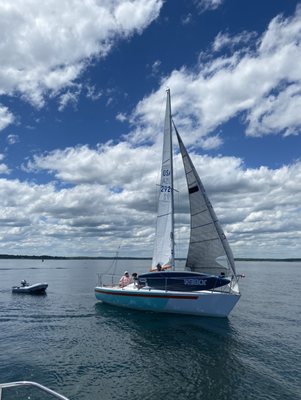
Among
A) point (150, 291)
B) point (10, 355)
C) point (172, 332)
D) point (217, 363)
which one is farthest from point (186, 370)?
point (150, 291)

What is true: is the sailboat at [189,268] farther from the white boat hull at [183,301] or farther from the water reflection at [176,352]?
the water reflection at [176,352]

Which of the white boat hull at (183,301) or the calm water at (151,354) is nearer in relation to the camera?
the calm water at (151,354)

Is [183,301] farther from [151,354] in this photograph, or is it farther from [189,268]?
[151,354]

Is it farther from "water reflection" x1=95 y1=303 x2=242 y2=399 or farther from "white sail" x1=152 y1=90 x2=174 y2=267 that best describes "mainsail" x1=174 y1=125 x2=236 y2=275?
"water reflection" x1=95 y1=303 x2=242 y2=399

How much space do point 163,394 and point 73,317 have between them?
14734 millimetres

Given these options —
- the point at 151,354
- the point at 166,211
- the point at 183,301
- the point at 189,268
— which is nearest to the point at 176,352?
the point at 151,354

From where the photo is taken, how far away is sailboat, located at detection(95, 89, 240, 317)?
22.5 metres

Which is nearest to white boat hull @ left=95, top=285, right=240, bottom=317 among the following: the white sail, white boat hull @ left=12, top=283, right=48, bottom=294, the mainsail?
the mainsail

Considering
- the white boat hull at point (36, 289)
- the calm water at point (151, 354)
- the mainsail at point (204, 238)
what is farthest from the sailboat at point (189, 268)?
the white boat hull at point (36, 289)

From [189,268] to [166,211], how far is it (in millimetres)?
4882

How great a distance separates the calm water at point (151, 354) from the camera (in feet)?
39.9

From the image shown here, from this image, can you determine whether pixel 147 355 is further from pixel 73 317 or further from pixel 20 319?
pixel 20 319

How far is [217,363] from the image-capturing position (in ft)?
48.6

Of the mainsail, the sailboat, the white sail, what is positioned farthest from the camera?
the white sail
